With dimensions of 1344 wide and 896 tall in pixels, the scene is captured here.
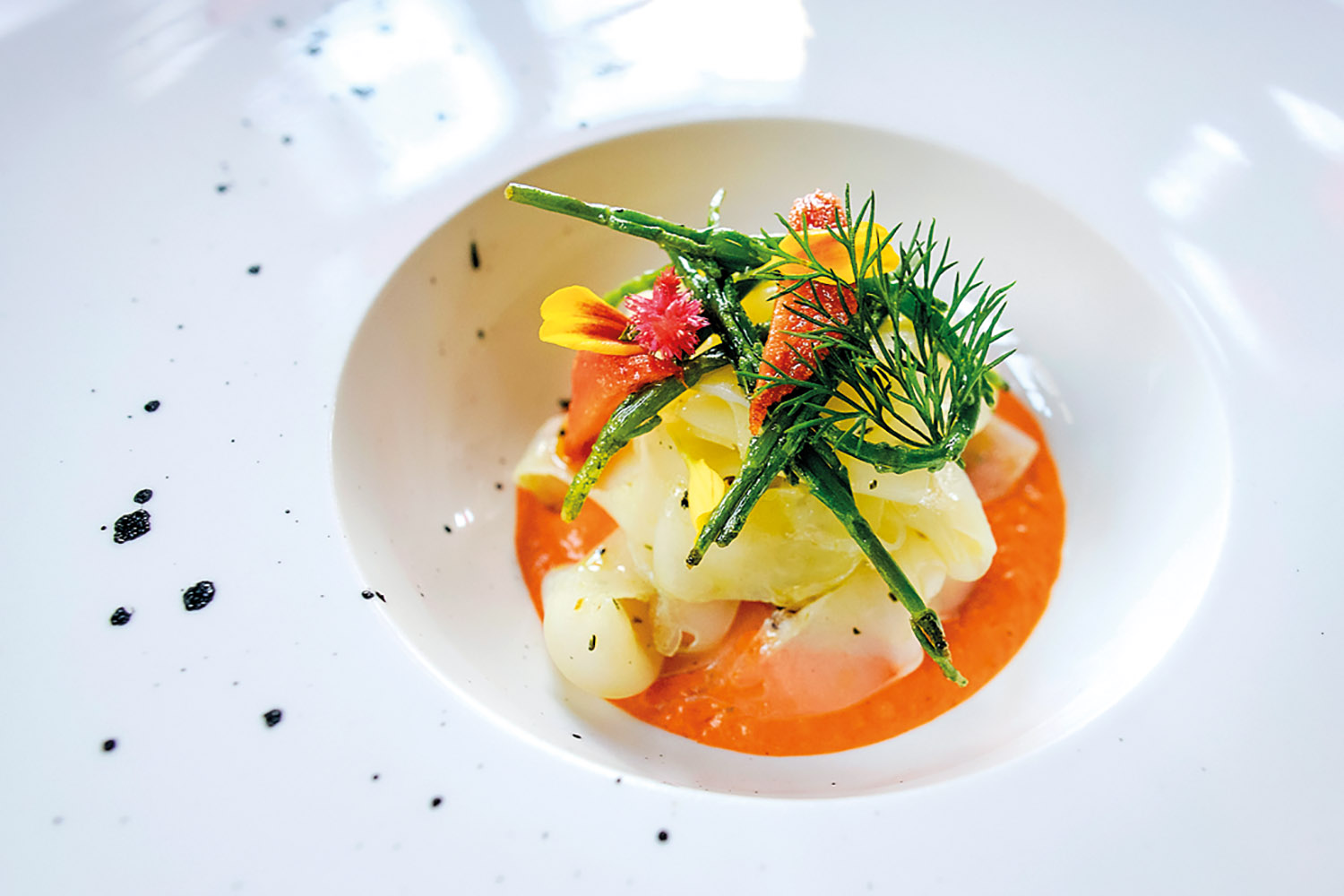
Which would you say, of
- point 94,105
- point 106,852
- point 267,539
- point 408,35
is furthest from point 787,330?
point 94,105

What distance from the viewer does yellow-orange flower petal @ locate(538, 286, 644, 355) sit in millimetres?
1705

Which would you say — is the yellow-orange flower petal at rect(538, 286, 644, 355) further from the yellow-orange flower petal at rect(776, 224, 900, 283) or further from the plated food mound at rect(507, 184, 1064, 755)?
the yellow-orange flower petal at rect(776, 224, 900, 283)

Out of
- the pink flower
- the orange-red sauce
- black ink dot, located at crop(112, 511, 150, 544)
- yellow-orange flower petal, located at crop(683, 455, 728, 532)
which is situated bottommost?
the orange-red sauce

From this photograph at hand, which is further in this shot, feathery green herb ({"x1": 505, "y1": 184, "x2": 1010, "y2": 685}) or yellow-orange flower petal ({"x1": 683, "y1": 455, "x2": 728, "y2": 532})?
yellow-orange flower petal ({"x1": 683, "y1": 455, "x2": 728, "y2": 532})

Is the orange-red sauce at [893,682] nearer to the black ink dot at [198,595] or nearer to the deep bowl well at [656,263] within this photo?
the deep bowl well at [656,263]

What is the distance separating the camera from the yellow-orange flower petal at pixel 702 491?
1.71 meters

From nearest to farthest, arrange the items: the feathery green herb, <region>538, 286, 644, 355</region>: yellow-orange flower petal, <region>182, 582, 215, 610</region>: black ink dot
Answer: <region>182, 582, 215, 610</region>: black ink dot < the feathery green herb < <region>538, 286, 644, 355</region>: yellow-orange flower petal

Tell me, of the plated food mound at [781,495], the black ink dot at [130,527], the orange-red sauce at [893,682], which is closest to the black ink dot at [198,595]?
the black ink dot at [130,527]

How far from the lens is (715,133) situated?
2293mm

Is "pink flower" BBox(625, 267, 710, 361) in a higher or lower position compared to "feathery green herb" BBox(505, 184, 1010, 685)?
higher

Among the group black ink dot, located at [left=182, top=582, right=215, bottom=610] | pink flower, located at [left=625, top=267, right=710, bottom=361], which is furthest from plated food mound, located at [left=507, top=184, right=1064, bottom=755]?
black ink dot, located at [left=182, top=582, right=215, bottom=610]

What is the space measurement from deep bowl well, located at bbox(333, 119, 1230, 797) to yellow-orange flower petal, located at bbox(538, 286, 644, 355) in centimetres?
45

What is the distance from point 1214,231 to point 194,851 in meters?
2.11

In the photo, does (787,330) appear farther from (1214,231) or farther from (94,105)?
(94,105)
